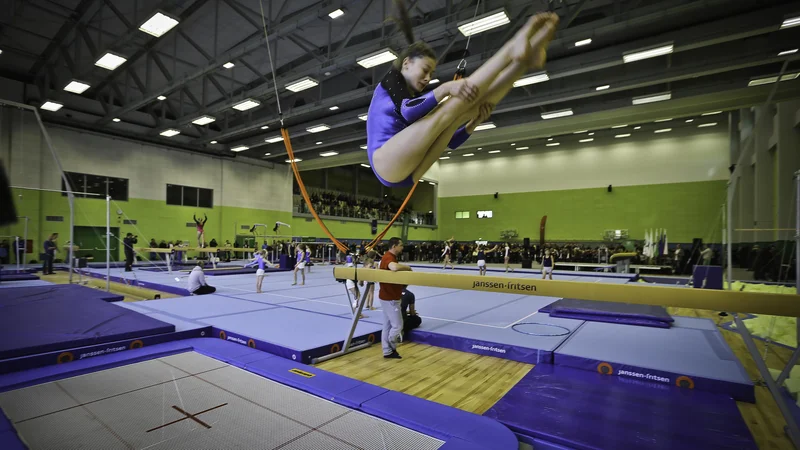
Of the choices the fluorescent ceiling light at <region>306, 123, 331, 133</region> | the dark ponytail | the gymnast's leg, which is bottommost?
the gymnast's leg

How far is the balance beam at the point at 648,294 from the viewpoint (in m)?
2.33

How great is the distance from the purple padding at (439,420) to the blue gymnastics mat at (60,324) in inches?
143

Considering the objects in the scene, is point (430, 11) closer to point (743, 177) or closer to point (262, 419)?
point (262, 419)

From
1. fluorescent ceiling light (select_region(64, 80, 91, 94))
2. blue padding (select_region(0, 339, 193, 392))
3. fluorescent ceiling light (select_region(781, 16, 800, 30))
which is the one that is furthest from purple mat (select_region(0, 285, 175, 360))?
fluorescent ceiling light (select_region(781, 16, 800, 30))

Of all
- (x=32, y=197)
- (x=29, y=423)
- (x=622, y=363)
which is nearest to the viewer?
(x=29, y=423)

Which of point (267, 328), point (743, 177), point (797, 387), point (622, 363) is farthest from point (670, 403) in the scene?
point (743, 177)

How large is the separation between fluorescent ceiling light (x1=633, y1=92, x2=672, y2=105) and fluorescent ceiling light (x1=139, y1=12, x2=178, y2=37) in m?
13.9

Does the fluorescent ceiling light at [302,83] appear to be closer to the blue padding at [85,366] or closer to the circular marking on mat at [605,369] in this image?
the blue padding at [85,366]

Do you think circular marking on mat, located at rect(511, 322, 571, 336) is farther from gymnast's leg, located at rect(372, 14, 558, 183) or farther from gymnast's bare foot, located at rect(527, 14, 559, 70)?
gymnast's bare foot, located at rect(527, 14, 559, 70)

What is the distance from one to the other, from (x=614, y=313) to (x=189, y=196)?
19.4 m

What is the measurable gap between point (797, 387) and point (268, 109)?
17.0 meters

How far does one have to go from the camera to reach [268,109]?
16.3 metres

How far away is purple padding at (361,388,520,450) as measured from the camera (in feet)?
9.24

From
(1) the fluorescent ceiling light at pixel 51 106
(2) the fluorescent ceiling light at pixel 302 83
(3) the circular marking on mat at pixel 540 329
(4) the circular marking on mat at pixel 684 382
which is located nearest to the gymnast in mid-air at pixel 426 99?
(4) the circular marking on mat at pixel 684 382
